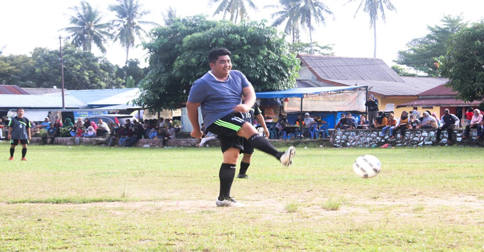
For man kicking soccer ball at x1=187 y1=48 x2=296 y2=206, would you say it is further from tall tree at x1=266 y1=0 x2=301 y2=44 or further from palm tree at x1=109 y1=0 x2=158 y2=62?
palm tree at x1=109 y1=0 x2=158 y2=62

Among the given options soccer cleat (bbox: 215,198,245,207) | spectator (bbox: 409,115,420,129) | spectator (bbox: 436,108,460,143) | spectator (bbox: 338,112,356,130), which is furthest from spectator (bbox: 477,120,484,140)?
soccer cleat (bbox: 215,198,245,207)

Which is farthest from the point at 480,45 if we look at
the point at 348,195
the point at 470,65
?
the point at 348,195

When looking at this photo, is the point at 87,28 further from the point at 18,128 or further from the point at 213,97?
the point at 213,97

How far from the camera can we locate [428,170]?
39.4 ft

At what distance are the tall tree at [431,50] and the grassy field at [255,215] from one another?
48.9m

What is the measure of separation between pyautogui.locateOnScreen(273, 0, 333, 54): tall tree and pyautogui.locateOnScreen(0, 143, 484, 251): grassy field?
4603 centimetres

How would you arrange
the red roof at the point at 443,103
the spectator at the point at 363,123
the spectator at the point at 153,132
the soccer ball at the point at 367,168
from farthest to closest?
the red roof at the point at 443,103 → the spectator at the point at 153,132 → the spectator at the point at 363,123 → the soccer ball at the point at 367,168

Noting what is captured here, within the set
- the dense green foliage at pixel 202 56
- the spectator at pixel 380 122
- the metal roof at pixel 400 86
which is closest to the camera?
the spectator at pixel 380 122

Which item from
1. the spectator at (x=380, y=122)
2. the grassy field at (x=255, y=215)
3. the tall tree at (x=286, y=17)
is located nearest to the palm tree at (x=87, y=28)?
the tall tree at (x=286, y=17)

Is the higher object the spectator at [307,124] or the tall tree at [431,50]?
the tall tree at [431,50]

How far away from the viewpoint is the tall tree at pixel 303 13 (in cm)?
5525

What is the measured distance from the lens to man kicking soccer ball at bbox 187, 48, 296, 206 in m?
6.98

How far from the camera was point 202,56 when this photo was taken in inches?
1166

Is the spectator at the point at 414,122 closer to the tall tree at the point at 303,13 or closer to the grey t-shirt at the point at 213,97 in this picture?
the grey t-shirt at the point at 213,97
